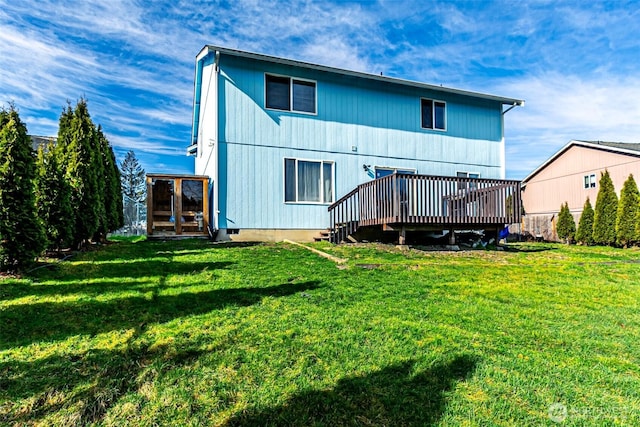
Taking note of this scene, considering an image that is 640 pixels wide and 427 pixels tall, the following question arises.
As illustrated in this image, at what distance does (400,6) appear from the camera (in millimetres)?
12609

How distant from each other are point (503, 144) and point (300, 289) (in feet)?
41.7

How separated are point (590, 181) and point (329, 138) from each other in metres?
16.5

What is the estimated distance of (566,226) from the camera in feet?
58.3

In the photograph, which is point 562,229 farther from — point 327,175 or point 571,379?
point 571,379

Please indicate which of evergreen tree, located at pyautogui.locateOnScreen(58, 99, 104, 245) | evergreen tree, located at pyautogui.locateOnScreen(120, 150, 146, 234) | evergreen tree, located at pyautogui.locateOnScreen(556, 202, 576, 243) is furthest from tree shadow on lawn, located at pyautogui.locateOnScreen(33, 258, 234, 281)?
evergreen tree, located at pyautogui.locateOnScreen(120, 150, 146, 234)

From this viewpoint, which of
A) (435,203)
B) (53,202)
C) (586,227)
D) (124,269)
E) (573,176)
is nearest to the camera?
(124,269)

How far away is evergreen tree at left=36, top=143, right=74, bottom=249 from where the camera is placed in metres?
6.38

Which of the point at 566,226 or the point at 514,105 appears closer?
the point at 514,105

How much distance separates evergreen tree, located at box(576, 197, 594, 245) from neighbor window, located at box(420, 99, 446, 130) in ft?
28.5

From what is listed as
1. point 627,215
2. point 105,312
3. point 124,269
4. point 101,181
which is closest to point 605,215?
point 627,215

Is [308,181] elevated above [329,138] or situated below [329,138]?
below

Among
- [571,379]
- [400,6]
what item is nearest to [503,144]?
[400,6]

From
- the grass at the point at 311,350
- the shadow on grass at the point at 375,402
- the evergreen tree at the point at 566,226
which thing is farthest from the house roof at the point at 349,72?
the shadow on grass at the point at 375,402

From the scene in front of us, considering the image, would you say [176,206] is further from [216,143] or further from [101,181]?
[101,181]
